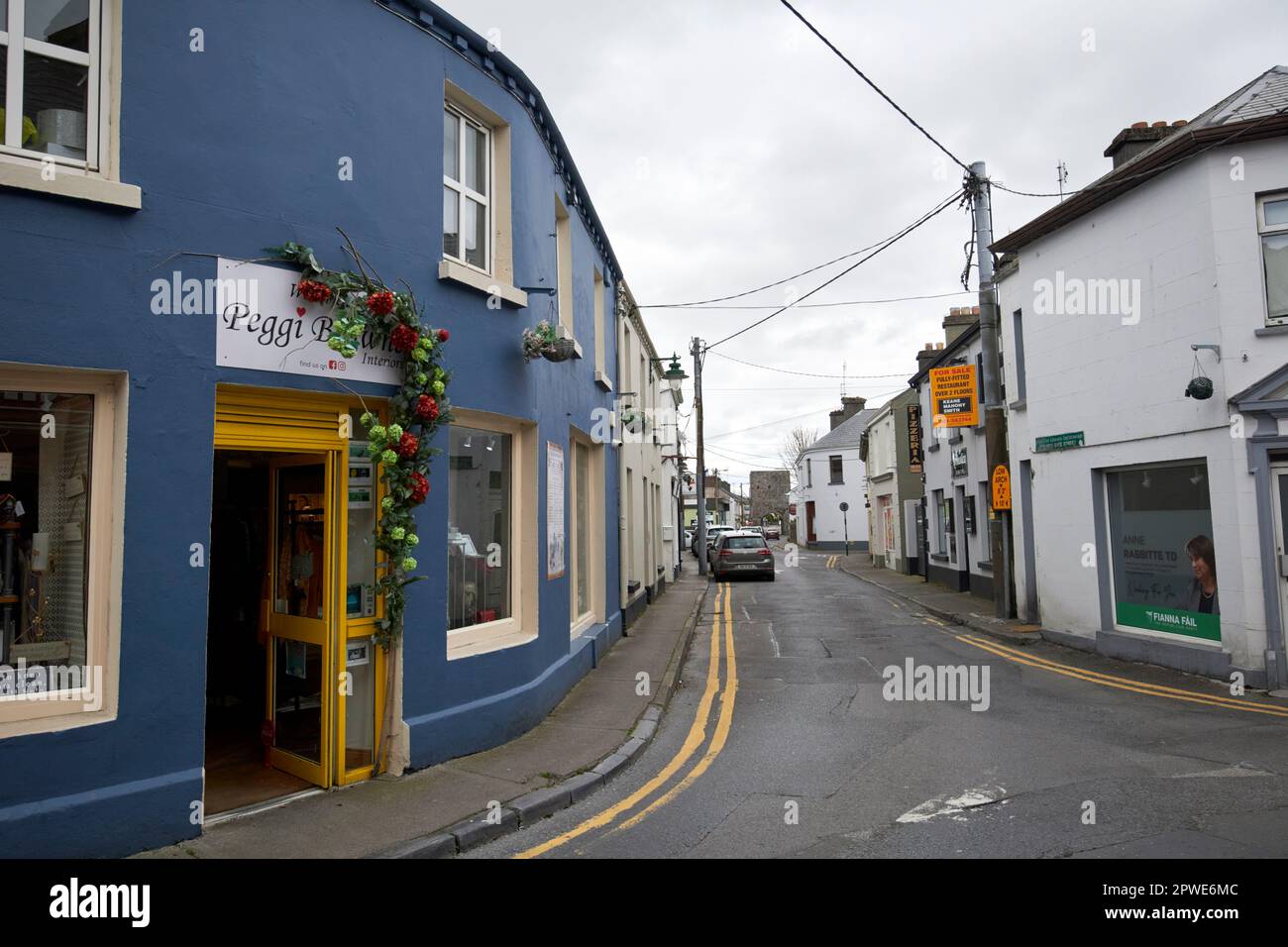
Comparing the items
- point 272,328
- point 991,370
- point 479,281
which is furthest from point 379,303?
point 991,370

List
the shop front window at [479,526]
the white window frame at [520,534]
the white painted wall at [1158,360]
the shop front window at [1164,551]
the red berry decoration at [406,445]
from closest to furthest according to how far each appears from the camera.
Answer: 1. the red berry decoration at [406,445]
2. the shop front window at [479,526]
3. the white window frame at [520,534]
4. the white painted wall at [1158,360]
5. the shop front window at [1164,551]

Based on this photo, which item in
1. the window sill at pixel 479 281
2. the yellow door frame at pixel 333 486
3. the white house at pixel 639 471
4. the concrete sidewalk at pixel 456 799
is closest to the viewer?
the concrete sidewalk at pixel 456 799

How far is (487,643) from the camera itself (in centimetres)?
751

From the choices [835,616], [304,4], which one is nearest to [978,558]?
[835,616]

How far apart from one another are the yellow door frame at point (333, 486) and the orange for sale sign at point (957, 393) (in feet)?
43.4

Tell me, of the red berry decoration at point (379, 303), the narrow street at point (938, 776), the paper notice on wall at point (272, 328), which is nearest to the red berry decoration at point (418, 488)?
the paper notice on wall at point (272, 328)

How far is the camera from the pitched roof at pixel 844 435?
50.6m

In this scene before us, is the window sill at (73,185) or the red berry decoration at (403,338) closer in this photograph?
the window sill at (73,185)

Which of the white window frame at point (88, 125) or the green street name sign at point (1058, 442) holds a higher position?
the white window frame at point (88, 125)

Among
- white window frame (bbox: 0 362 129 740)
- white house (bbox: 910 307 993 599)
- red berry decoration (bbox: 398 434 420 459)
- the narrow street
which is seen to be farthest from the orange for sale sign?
white window frame (bbox: 0 362 129 740)

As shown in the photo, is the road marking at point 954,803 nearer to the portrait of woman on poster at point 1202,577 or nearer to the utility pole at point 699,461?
the portrait of woman on poster at point 1202,577

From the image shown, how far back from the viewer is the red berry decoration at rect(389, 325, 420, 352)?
6324 millimetres

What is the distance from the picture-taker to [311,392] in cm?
608
